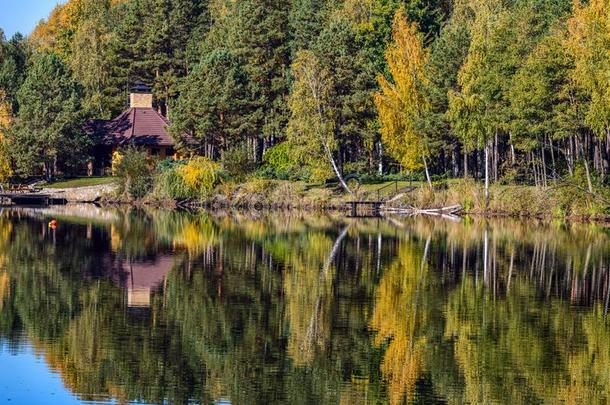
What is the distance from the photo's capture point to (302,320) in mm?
25484

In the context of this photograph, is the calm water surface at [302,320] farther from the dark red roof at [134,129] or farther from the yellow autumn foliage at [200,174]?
the dark red roof at [134,129]

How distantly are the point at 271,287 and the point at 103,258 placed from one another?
9117 mm

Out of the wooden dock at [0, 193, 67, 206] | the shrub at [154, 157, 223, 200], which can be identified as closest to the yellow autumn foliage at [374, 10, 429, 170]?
the shrub at [154, 157, 223, 200]

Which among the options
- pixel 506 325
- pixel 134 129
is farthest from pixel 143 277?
pixel 134 129

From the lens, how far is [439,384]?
64.6 ft

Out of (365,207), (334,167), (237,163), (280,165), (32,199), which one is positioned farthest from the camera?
(32,199)

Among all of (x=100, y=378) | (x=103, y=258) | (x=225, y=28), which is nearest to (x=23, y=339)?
(x=100, y=378)

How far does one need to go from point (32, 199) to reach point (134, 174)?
26.7 ft

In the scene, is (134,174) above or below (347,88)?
below

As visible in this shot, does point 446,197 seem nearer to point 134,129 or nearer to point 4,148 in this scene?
point 134,129

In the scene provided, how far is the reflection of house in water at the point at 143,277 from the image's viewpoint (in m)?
28.2

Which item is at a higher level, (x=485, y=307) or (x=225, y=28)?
(x=225, y=28)

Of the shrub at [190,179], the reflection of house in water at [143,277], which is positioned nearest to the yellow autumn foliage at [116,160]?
the shrub at [190,179]

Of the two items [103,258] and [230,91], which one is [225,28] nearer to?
[230,91]
